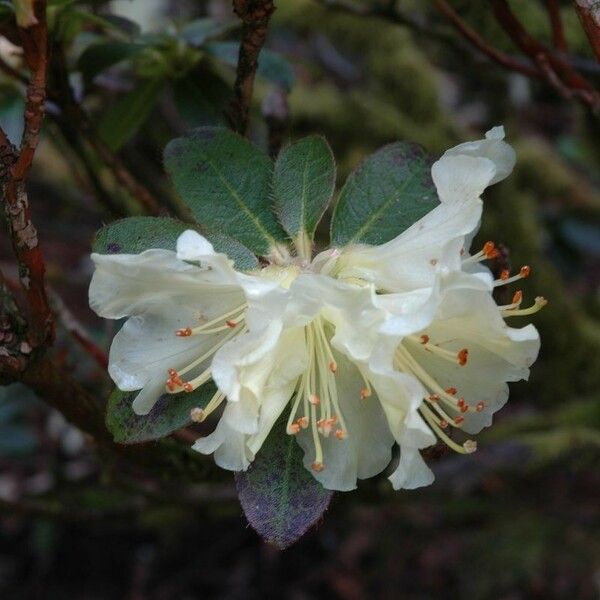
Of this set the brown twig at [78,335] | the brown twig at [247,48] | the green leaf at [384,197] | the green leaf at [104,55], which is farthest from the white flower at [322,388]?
the green leaf at [104,55]

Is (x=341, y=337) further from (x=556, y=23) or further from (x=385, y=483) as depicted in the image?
(x=385, y=483)

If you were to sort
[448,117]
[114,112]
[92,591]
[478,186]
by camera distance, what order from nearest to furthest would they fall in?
[478,186], [114,112], [448,117], [92,591]

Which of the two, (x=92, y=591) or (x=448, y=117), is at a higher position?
(x=448, y=117)

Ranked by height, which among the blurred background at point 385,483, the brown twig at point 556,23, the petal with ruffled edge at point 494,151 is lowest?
the blurred background at point 385,483

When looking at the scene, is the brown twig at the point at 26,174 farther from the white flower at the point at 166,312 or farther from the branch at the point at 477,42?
the branch at the point at 477,42

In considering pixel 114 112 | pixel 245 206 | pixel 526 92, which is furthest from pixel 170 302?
pixel 526 92

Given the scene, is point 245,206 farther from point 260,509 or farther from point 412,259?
point 260,509

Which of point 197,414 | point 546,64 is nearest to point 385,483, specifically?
point 546,64
